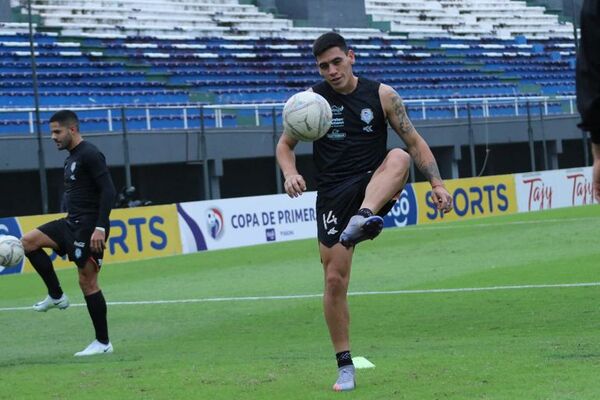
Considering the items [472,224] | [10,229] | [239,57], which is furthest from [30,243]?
[239,57]

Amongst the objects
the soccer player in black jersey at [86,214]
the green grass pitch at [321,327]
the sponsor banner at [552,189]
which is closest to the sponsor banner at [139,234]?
the green grass pitch at [321,327]

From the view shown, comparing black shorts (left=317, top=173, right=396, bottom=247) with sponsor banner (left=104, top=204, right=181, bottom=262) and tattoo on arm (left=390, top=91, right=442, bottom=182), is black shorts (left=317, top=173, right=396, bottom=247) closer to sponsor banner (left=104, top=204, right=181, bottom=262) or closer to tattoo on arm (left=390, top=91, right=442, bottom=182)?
tattoo on arm (left=390, top=91, right=442, bottom=182)

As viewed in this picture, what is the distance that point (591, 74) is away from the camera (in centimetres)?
425

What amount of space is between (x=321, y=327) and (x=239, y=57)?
99.0ft

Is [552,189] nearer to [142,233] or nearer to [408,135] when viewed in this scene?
[142,233]

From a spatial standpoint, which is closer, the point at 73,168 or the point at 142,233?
the point at 73,168

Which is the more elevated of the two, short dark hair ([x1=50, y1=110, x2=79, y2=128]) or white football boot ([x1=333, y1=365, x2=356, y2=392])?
short dark hair ([x1=50, y1=110, x2=79, y2=128])

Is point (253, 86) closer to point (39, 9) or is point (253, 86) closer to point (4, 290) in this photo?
point (39, 9)

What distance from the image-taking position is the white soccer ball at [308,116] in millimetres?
7988

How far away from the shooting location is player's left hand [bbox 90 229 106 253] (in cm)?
1103

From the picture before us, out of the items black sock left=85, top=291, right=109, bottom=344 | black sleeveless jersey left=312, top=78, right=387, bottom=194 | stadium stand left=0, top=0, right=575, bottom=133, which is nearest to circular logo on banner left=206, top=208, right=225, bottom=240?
stadium stand left=0, top=0, right=575, bottom=133

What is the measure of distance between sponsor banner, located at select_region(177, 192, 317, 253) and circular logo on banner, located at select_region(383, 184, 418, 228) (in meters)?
2.52

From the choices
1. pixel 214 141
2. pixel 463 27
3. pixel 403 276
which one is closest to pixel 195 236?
pixel 214 141

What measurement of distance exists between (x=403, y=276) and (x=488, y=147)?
2501 centimetres
